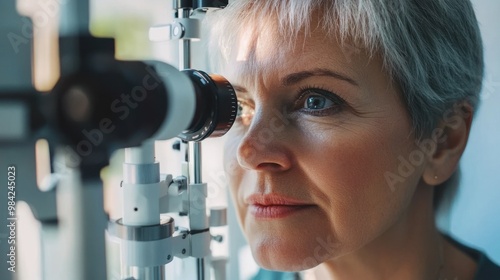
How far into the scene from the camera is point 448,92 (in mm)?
847

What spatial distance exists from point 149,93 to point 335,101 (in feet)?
1.18

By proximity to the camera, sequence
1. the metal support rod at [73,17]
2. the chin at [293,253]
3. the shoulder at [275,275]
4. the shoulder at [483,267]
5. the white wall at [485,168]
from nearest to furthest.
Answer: the metal support rod at [73,17] → the chin at [293,253] → the shoulder at [483,267] → the white wall at [485,168] → the shoulder at [275,275]

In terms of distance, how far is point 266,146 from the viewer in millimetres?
801

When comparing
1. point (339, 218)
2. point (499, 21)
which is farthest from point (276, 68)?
point (499, 21)

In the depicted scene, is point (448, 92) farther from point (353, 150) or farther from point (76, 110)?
point (76, 110)

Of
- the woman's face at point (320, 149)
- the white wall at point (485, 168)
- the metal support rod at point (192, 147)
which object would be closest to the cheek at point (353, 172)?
the woman's face at point (320, 149)

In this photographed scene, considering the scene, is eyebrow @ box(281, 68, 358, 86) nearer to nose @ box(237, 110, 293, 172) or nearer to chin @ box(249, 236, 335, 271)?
nose @ box(237, 110, 293, 172)

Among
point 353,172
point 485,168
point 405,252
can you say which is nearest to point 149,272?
point 353,172

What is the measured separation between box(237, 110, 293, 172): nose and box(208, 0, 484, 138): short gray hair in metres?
0.14

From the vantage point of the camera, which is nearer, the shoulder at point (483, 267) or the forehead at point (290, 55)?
the forehead at point (290, 55)

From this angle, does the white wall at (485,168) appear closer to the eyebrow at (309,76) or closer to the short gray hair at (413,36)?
the short gray hair at (413,36)

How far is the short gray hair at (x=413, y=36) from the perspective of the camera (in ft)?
2.57

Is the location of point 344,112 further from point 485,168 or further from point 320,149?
point 485,168

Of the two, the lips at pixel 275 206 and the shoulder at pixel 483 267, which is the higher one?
the lips at pixel 275 206
